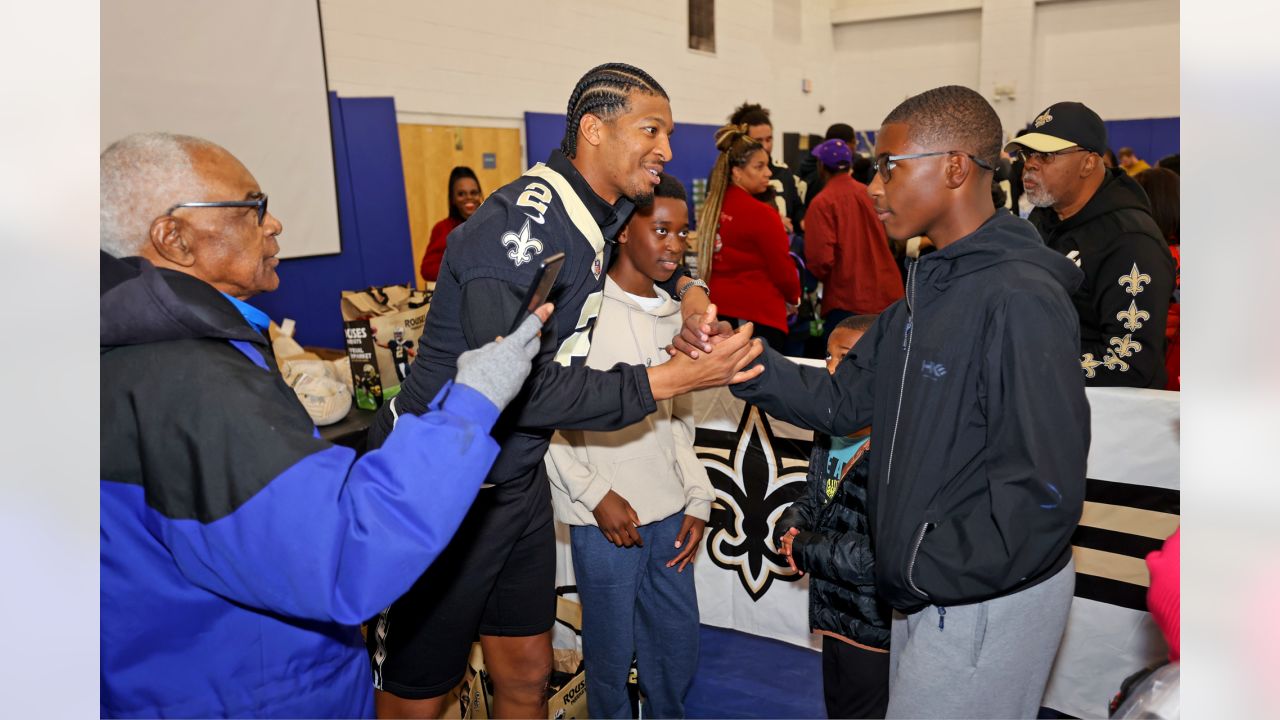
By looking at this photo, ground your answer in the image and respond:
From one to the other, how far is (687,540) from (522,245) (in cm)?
122

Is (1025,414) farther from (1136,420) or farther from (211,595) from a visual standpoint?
(1136,420)

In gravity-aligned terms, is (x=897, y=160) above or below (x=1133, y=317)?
above

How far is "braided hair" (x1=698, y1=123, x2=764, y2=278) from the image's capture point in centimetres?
498

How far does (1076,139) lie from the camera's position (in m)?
2.78

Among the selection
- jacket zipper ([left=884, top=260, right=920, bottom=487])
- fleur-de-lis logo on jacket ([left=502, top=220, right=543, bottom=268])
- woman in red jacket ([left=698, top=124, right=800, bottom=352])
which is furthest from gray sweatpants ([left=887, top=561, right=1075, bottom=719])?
woman in red jacket ([left=698, top=124, right=800, bottom=352])

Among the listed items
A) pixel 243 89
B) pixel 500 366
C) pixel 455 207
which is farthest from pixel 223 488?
pixel 243 89

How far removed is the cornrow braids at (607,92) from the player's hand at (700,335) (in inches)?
20.9

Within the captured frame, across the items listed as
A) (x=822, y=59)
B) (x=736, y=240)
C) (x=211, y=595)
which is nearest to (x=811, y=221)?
(x=736, y=240)

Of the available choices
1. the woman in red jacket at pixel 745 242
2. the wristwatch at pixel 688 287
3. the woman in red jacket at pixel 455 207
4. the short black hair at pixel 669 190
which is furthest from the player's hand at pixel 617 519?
the woman in red jacket at pixel 455 207

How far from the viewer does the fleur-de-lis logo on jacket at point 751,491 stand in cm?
345

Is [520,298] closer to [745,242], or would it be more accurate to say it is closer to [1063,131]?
[1063,131]

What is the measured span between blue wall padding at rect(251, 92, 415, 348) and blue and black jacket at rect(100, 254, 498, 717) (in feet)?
17.7

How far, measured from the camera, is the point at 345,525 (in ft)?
4.12

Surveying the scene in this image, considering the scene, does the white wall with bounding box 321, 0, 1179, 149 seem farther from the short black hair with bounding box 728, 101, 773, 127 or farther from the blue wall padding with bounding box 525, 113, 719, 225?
the short black hair with bounding box 728, 101, 773, 127
